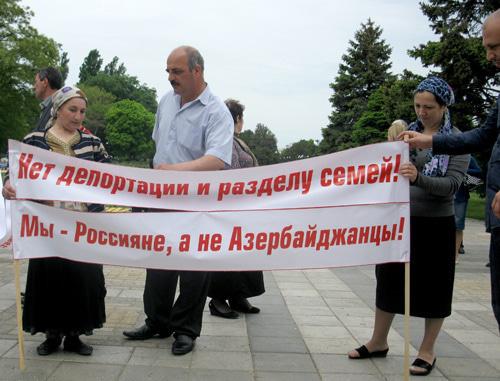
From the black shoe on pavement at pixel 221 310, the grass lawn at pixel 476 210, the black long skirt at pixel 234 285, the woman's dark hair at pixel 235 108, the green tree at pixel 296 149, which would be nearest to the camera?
the black shoe on pavement at pixel 221 310

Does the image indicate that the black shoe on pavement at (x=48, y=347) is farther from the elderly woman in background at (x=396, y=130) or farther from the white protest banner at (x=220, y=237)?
the elderly woman in background at (x=396, y=130)

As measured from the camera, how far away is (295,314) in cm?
555

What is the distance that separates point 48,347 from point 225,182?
1.69m

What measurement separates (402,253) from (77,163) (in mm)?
2154

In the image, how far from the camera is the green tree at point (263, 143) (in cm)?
11531

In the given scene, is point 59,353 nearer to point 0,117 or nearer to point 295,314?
point 295,314

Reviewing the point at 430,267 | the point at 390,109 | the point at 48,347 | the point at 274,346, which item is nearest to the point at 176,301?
the point at 274,346

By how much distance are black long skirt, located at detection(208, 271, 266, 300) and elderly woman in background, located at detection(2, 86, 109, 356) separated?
1.46 metres

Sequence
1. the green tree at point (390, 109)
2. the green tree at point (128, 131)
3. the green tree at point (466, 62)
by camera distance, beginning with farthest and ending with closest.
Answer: the green tree at point (128, 131) < the green tree at point (390, 109) < the green tree at point (466, 62)

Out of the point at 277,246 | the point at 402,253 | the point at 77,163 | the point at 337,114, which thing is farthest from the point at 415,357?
the point at 337,114

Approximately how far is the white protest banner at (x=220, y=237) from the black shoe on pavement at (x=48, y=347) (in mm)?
694

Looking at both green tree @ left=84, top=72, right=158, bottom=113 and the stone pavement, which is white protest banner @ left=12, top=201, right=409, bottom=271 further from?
green tree @ left=84, top=72, right=158, bottom=113

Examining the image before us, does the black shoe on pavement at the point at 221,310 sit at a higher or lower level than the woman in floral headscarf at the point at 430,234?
lower

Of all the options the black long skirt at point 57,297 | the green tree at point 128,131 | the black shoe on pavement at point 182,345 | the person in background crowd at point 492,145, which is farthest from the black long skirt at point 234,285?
the green tree at point 128,131
